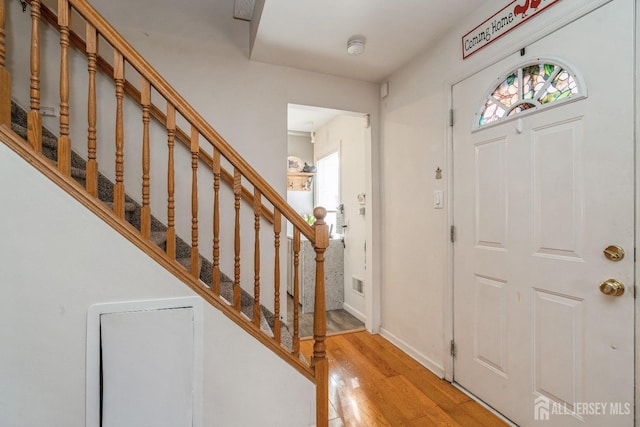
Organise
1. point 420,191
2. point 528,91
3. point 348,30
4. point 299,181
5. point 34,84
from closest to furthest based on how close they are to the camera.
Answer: point 34,84
point 528,91
point 348,30
point 420,191
point 299,181

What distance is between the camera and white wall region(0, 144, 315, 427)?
1140mm

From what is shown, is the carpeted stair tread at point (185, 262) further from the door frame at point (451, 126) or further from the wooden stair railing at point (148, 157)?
the door frame at point (451, 126)

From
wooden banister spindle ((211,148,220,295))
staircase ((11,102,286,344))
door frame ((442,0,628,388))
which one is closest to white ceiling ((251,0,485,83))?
door frame ((442,0,628,388))

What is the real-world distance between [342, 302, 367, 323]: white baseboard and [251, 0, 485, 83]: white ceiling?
2.51 metres

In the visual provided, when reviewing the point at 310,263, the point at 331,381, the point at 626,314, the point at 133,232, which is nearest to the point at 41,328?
the point at 133,232

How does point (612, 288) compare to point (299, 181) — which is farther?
point (299, 181)

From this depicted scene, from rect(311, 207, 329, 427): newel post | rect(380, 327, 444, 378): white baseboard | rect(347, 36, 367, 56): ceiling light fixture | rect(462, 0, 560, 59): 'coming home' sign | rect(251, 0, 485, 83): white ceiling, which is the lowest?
rect(380, 327, 444, 378): white baseboard

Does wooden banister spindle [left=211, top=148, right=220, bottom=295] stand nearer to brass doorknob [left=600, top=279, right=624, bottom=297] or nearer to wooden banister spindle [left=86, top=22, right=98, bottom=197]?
wooden banister spindle [left=86, top=22, right=98, bottom=197]

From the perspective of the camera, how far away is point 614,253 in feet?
4.08

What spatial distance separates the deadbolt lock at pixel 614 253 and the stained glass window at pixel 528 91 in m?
0.72

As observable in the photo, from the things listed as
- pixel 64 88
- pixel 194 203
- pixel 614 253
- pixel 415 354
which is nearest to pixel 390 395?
pixel 415 354

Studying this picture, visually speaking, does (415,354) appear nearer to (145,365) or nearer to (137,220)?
(145,365)

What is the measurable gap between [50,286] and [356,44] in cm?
228

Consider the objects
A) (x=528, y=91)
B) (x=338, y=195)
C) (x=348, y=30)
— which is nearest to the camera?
(x=528, y=91)
